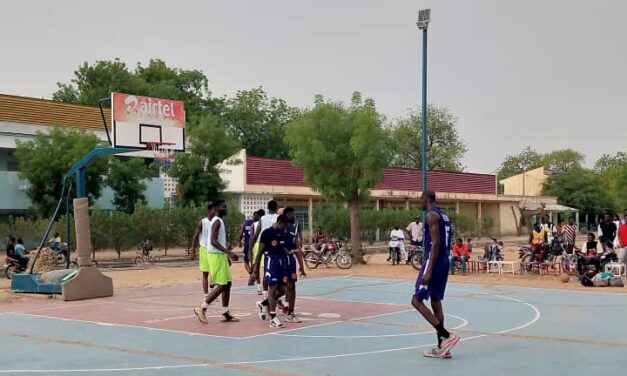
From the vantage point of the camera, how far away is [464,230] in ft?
177

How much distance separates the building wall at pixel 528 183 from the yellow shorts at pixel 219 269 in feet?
215

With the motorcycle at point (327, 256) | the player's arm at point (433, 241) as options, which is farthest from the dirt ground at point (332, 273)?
the player's arm at point (433, 241)

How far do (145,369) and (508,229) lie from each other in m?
58.3

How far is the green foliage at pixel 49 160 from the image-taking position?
33.8 metres

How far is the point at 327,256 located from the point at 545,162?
223ft

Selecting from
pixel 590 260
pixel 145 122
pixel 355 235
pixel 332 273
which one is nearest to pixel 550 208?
pixel 355 235

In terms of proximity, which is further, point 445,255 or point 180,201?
point 180,201

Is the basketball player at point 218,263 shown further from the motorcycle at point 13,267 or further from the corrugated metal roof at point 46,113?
the corrugated metal roof at point 46,113

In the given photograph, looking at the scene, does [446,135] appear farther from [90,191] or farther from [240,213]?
[90,191]

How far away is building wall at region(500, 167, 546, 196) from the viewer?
75.1 m

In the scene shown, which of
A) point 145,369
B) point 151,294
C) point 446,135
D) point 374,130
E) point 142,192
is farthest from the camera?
point 446,135

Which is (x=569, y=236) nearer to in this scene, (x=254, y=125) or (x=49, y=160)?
(x=49, y=160)

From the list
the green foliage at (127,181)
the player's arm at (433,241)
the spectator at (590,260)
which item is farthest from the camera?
the green foliage at (127,181)

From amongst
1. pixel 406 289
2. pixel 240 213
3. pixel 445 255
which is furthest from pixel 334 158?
pixel 445 255
